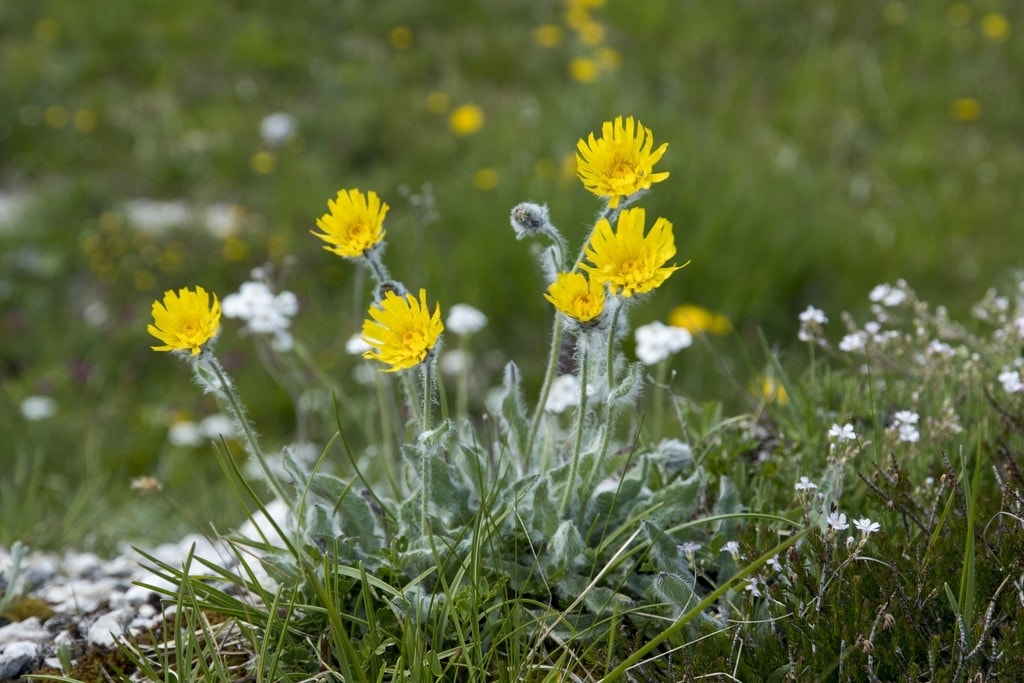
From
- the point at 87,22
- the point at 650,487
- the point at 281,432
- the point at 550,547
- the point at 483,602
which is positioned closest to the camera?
the point at 483,602

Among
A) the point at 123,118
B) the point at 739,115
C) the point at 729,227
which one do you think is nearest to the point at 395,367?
the point at 729,227

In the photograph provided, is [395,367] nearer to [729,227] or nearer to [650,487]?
[650,487]

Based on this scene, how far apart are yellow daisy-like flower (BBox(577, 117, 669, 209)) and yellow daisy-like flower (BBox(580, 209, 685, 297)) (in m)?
0.08

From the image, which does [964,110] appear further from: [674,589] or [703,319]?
[674,589]

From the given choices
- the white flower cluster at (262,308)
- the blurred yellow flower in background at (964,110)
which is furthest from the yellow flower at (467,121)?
the white flower cluster at (262,308)

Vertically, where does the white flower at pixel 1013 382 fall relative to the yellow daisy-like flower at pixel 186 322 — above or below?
below

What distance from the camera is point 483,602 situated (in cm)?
161

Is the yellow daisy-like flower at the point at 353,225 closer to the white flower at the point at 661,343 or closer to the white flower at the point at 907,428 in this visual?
the white flower at the point at 661,343

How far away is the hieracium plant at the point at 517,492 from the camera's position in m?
1.52

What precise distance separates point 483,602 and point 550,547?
179 mm

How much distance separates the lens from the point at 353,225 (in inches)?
65.4

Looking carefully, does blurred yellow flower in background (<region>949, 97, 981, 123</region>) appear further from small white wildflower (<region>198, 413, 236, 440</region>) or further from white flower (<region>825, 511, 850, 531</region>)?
white flower (<region>825, 511, 850, 531</region>)

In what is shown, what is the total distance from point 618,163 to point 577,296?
0.73 ft

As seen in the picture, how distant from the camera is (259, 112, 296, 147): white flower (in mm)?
5453
